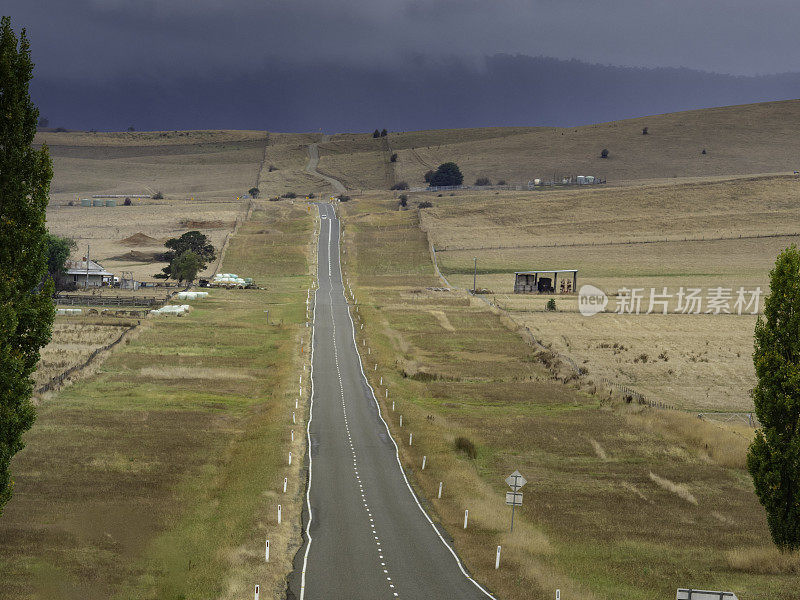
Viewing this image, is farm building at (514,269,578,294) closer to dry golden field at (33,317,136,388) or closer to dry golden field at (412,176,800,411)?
dry golden field at (412,176,800,411)

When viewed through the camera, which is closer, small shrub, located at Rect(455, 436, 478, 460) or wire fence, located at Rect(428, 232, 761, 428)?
small shrub, located at Rect(455, 436, 478, 460)

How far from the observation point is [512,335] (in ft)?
268

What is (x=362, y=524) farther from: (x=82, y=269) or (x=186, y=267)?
(x=82, y=269)

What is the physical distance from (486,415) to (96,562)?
29883 millimetres

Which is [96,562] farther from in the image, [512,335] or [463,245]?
[463,245]

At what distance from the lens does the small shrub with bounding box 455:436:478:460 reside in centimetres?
4262

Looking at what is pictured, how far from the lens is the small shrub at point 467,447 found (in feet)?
140

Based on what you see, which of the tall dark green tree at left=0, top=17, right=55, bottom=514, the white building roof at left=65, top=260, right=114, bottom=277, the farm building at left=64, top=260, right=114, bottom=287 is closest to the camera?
the tall dark green tree at left=0, top=17, right=55, bottom=514

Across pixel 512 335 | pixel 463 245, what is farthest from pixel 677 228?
pixel 512 335

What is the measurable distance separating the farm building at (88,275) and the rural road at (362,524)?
2780 inches

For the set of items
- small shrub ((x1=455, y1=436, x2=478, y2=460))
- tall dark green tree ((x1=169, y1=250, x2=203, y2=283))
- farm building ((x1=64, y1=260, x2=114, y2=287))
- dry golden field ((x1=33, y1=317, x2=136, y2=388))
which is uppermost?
tall dark green tree ((x1=169, y1=250, x2=203, y2=283))

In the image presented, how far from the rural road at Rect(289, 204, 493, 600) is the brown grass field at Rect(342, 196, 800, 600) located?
1.22 metres

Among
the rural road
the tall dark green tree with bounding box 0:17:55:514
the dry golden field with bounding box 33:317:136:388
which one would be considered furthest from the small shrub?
the dry golden field with bounding box 33:317:136:388

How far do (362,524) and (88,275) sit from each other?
318ft
